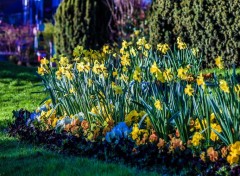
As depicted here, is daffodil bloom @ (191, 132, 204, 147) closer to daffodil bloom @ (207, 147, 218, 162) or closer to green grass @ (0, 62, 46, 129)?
daffodil bloom @ (207, 147, 218, 162)

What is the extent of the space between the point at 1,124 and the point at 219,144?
4.09 meters

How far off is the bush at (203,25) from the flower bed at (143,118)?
2.99m

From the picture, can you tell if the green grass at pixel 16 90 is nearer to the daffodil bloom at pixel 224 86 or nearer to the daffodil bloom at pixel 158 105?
the daffodil bloom at pixel 158 105

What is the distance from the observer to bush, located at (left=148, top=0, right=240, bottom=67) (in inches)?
394

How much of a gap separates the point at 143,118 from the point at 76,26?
8722mm

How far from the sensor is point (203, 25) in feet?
34.2

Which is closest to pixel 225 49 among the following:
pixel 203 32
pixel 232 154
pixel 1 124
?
pixel 203 32

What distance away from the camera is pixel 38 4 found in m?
25.0

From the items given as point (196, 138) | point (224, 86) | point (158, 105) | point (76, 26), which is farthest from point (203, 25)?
point (224, 86)

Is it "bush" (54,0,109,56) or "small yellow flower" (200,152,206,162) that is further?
"bush" (54,0,109,56)

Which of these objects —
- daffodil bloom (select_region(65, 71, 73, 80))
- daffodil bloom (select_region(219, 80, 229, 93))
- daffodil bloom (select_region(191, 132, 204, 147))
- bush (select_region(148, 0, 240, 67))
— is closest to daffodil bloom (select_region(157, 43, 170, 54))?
daffodil bloom (select_region(65, 71, 73, 80))

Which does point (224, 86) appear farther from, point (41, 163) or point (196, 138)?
point (41, 163)

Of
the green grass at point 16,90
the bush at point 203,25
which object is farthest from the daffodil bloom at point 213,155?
the bush at point 203,25

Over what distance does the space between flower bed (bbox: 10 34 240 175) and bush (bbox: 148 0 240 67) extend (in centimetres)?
299
